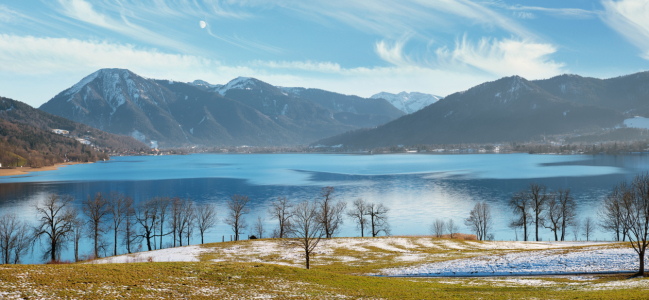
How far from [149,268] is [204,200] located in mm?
83703

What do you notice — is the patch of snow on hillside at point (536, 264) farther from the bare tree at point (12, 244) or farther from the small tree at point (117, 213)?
the bare tree at point (12, 244)

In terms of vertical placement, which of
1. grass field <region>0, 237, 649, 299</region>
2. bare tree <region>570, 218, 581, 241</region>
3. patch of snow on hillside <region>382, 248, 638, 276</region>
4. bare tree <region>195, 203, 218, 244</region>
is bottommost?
bare tree <region>570, 218, 581, 241</region>

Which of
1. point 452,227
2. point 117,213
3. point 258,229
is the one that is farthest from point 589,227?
point 117,213

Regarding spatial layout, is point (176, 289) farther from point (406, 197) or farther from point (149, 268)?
point (406, 197)

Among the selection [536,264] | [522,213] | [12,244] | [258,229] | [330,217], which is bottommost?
[258,229]

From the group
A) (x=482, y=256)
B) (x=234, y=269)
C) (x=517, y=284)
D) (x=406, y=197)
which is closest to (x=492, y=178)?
(x=406, y=197)

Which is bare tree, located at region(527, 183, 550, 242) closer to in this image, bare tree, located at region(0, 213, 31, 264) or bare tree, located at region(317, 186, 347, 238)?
bare tree, located at region(317, 186, 347, 238)

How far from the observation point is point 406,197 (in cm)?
10612

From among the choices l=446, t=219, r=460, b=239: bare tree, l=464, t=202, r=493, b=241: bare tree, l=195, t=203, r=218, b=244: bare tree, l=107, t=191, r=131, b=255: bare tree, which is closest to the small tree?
l=107, t=191, r=131, b=255: bare tree

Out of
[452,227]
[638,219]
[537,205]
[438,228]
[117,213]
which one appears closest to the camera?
[638,219]

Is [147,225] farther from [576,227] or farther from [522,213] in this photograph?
[576,227]

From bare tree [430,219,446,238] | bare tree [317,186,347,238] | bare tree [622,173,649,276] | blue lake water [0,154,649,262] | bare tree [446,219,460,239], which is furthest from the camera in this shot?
blue lake water [0,154,649,262]

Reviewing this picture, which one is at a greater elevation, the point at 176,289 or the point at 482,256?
the point at 176,289

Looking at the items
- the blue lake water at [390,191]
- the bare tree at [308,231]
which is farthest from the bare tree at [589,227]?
the bare tree at [308,231]
